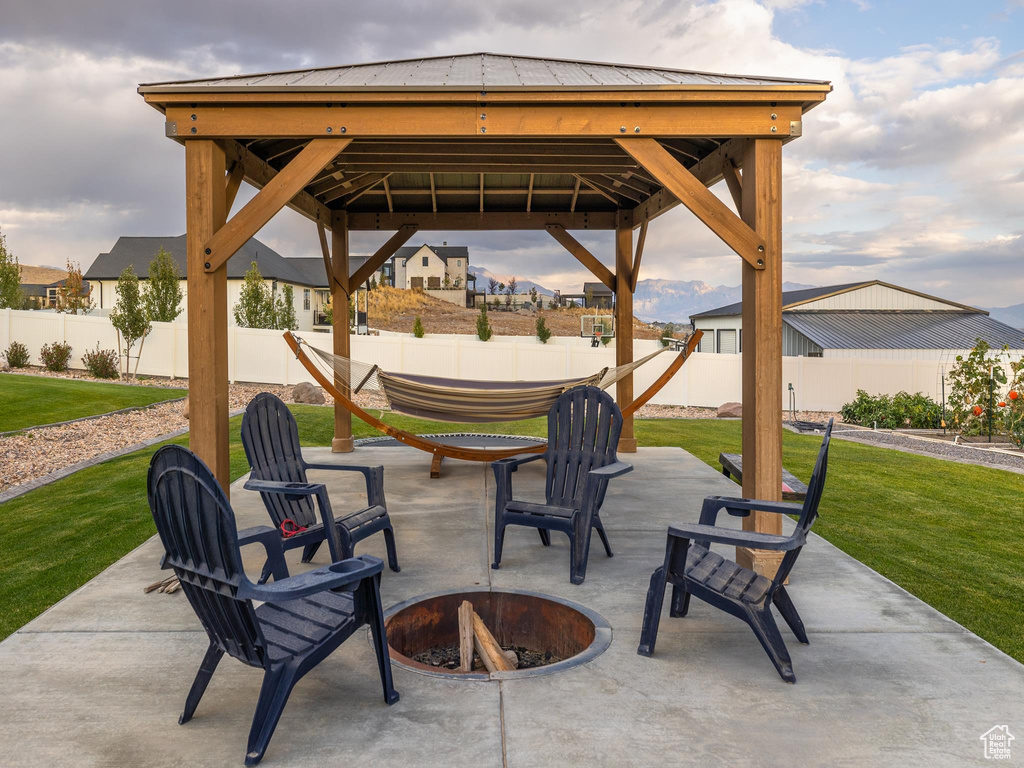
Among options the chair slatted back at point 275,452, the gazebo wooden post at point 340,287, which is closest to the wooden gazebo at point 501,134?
the chair slatted back at point 275,452

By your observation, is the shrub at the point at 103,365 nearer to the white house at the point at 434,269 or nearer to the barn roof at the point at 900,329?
the barn roof at the point at 900,329

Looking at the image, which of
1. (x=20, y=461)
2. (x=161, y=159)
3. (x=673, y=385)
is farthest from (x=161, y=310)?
(x=673, y=385)

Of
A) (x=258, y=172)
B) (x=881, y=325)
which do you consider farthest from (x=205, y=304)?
(x=881, y=325)

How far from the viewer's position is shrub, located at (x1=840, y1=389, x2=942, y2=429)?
1191 cm

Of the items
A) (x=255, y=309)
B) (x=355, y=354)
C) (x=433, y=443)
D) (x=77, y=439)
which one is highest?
(x=255, y=309)

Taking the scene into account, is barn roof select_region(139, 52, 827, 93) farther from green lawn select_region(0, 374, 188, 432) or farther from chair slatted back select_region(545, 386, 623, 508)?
green lawn select_region(0, 374, 188, 432)

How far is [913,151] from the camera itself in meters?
21.4

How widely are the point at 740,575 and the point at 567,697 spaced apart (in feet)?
3.00

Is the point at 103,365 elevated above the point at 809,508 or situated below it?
above

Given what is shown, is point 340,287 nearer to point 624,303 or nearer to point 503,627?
point 624,303

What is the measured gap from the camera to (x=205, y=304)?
12.0 feet

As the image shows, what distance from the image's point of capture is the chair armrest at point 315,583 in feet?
6.15

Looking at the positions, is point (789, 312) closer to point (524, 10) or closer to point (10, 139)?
point (524, 10)

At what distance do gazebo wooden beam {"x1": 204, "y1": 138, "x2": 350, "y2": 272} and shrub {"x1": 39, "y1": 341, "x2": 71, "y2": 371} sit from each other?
15.1 m
